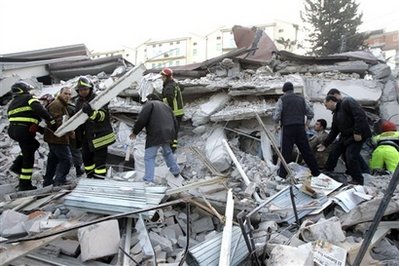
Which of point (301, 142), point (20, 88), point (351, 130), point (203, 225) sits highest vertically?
point (20, 88)

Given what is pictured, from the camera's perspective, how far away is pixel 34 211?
12.5 feet

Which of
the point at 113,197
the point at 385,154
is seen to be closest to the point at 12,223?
the point at 113,197

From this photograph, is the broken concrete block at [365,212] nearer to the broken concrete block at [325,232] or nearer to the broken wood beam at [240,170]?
the broken concrete block at [325,232]

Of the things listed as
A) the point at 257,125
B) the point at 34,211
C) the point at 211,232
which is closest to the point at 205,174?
the point at 257,125

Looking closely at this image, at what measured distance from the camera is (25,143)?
489 cm

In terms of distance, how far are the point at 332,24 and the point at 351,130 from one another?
61.4 feet

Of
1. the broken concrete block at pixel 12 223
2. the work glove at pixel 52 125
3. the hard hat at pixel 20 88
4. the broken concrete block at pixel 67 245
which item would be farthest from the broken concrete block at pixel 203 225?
the hard hat at pixel 20 88

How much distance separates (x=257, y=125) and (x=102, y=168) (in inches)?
117

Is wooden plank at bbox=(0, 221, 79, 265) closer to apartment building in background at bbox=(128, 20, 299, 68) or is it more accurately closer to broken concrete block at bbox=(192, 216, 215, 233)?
broken concrete block at bbox=(192, 216, 215, 233)

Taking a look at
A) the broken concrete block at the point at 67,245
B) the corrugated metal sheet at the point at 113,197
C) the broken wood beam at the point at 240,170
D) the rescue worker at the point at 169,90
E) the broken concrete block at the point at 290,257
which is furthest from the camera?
the rescue worker at the point at 169,90

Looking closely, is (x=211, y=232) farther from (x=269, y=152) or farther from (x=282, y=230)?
(x=269, y=152)

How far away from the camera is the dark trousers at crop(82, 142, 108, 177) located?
187 inches

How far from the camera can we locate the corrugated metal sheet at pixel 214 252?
2799 millimetres

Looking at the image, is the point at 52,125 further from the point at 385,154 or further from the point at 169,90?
the point at 385,154
